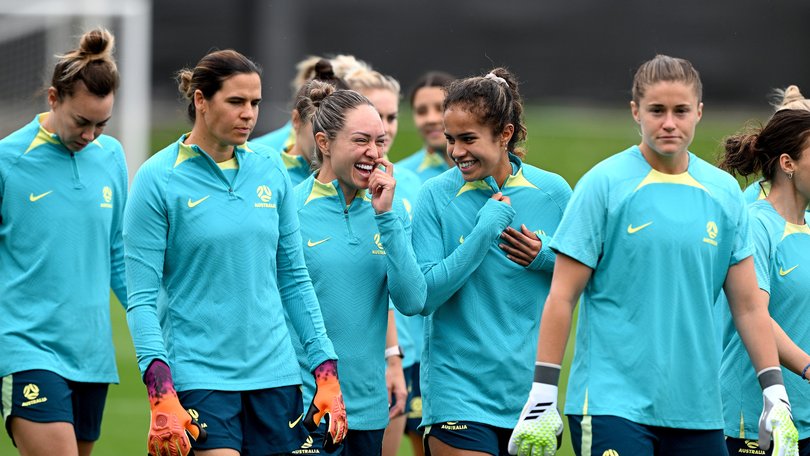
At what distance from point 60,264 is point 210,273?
109 centimetres

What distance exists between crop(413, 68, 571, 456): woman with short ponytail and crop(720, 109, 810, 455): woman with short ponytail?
0.87 m

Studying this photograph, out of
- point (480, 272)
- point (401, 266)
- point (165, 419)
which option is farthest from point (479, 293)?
point (165, 419)

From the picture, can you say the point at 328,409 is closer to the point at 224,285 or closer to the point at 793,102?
the point at 224,285

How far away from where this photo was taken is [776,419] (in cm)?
477

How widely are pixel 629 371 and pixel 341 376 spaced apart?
142 centimetres

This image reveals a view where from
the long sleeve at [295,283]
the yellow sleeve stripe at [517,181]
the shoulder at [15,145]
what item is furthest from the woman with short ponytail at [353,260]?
the shoulder at [15,145]

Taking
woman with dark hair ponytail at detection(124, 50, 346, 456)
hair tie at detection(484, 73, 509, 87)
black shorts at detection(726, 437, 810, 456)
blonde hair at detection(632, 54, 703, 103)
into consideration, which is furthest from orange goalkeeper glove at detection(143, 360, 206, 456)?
black shorts at detection(726, 437, 810, 456)

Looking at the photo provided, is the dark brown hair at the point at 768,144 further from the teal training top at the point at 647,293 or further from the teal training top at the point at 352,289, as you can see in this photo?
the teal training top at the point at 352,289

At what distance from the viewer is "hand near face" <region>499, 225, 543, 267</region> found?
5.35 metres

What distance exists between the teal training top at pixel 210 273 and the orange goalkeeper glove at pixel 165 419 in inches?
7.7

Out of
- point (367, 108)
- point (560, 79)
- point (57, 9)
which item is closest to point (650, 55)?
point (560, 79)

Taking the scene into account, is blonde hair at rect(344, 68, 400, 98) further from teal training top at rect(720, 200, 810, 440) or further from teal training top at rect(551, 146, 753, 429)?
teal training top at rect(551, 146, 753, 429)

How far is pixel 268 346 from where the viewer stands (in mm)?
5109

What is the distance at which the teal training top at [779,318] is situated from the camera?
5453 millimetres
